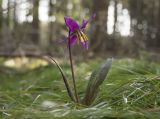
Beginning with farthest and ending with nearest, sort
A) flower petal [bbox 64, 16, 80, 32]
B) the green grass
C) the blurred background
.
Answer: the blurred background, flower petal [bbox 64, 16, 80, 32], the green grass

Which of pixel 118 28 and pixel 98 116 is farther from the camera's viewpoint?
pixel 118 28

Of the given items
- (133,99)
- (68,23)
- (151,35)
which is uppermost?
(68,23)

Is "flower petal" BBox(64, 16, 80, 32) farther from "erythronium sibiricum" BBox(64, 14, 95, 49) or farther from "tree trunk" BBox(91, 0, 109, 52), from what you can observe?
"tree trunk" BBox(91, 0, 109, 52)

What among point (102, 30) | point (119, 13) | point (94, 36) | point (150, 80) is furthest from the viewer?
point (119, 13)

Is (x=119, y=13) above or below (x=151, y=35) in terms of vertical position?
above

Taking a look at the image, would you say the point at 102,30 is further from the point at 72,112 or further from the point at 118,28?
the point at 72,112

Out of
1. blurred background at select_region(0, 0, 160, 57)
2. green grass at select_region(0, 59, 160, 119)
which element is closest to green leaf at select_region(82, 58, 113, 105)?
green grass at select_region(0, 59, 160, 119)

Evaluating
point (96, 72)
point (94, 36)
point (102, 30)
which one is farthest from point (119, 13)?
point (96, 72)

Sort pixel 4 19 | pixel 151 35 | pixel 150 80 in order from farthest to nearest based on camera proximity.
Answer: pixel 151 35 < pixel 4 19 < pixel 150 80

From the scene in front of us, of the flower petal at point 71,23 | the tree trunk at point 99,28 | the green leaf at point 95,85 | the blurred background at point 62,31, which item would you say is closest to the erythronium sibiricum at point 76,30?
the flower petal at point 71,23
